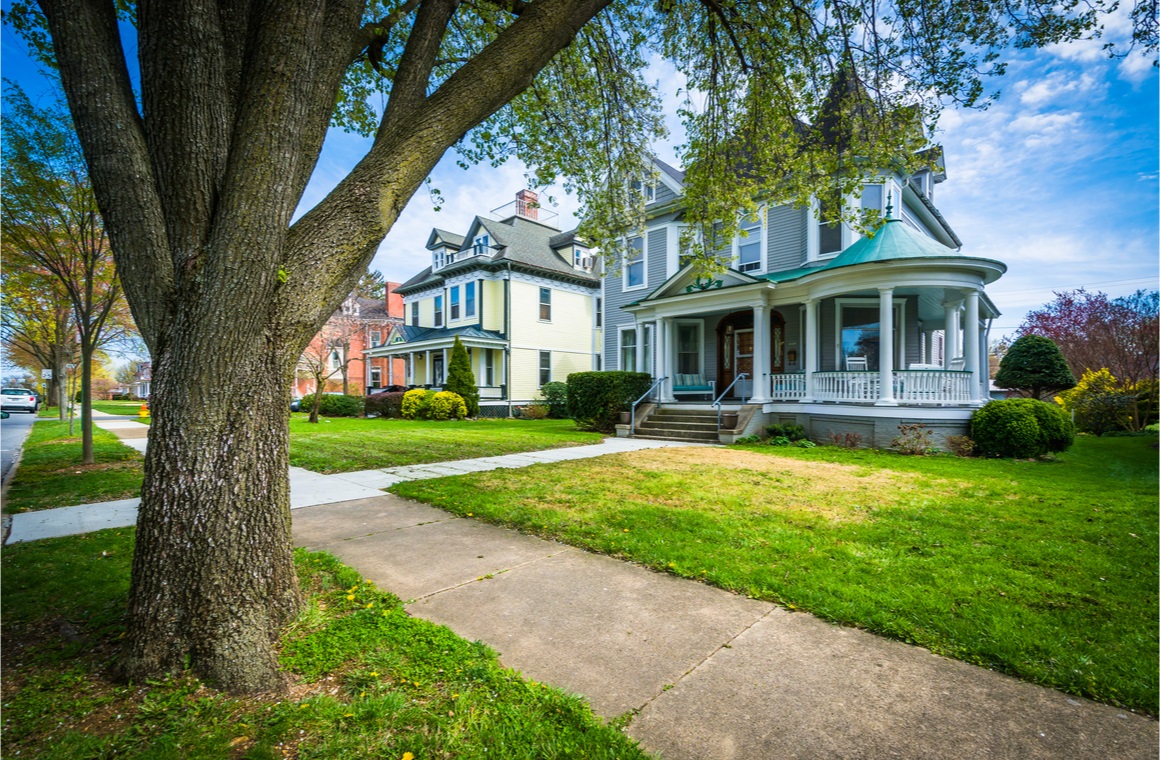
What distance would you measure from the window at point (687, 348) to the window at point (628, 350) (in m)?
2.32

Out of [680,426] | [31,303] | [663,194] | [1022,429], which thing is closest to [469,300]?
[663,194]

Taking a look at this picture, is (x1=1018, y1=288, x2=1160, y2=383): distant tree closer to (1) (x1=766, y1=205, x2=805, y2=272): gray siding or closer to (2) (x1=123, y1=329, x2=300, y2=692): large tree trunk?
(1) (x1=766, y1=205, x2=805, y2=272): gray siding

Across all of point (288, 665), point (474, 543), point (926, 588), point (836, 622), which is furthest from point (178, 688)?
point (926, 588)

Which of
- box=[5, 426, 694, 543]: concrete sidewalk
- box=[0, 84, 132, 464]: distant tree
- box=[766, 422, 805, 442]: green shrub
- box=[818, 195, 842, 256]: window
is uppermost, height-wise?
box=[818, 195, 842, 256]: window

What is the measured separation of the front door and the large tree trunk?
1328 cm

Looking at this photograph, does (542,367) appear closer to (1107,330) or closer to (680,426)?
(680,426)

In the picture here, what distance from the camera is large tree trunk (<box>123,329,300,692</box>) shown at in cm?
227

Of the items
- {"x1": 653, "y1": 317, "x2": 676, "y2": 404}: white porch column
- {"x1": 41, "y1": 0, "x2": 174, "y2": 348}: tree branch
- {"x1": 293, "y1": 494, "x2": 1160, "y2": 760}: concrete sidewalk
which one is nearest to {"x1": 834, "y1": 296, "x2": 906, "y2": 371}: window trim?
{"x1": 653, "y1": 317, "x2": 676, "y2": 404}: white porch column

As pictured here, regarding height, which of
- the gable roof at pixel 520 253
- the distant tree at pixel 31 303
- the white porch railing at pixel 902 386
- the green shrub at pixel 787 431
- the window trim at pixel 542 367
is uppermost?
the gable roof at pixel 520 253

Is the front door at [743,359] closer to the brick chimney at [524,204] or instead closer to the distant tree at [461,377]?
the distant tree at [461,377]

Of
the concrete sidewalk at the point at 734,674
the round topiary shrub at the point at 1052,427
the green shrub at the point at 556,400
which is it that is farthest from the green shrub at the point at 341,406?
the round topiary shrub at the point at 1052,427

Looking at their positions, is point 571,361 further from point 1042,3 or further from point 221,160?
point 221,160

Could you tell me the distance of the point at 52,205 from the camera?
730 centimetres

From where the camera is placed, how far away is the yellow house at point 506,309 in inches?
907
